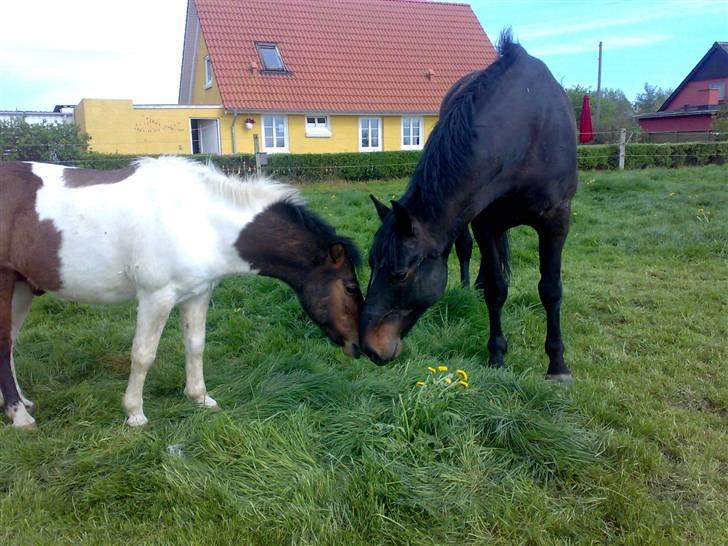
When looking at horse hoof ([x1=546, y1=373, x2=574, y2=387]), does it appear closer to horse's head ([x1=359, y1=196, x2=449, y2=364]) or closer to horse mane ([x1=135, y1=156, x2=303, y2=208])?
horse's head ([x1=359, y1=196, x2=449, y2=364])

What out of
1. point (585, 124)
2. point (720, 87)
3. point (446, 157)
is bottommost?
point (446, 157)

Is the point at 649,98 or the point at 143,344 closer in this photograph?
the point at 143,344

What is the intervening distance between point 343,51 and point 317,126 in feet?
11.9

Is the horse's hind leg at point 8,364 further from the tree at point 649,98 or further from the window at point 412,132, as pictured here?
the tree at point 649,98

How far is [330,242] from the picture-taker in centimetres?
343

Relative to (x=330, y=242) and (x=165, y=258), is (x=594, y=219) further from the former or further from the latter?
(x=165, y=258)

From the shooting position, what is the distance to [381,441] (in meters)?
2.83

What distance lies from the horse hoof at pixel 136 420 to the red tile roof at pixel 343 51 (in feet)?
61.2

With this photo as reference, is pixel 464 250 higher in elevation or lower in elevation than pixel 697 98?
lower

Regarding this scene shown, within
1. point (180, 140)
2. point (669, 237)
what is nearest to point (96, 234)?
point (669, 237)

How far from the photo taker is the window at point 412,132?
78.9 feet

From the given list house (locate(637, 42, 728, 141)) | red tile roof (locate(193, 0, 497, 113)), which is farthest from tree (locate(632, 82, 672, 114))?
red tile roof (locate(193, 0, 497, 113))

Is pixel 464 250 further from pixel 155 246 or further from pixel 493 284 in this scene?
pixel 155 246

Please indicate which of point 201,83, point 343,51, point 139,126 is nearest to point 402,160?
point 343,51
